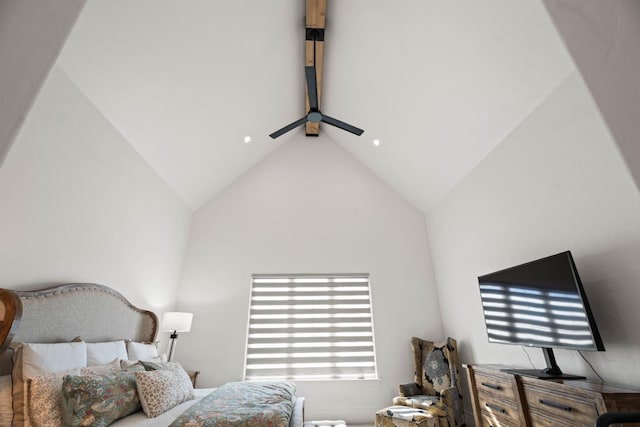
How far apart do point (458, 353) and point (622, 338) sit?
1.94 m

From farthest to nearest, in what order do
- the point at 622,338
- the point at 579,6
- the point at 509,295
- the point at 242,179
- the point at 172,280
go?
the point at 242,179 < the point at 172,280 < the point at 509,295 < the point at 622,338 < the point at 579,6

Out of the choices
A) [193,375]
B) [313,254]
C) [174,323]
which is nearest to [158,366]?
[174,323]

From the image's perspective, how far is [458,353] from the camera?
3375 millimetres

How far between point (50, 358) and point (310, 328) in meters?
2.72

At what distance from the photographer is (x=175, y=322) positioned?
3230 mm

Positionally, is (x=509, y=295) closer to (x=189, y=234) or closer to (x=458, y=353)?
(x=458, y=353)

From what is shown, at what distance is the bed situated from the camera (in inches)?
58.6

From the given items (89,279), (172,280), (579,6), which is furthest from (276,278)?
(579,6)

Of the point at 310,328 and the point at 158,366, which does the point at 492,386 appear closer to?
the point at 310,328

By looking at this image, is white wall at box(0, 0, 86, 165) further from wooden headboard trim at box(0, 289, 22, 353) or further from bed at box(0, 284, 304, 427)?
wooden headboard trim at box(0, 289, 22, 353)

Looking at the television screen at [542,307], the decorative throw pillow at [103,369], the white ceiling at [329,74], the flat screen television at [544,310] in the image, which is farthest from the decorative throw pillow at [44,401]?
the television screen at [542,307]

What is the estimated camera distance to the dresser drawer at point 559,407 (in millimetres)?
1458

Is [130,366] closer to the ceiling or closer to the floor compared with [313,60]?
closer to the floor

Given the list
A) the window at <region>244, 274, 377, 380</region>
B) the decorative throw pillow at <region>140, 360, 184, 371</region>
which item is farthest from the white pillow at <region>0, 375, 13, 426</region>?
the window at <region>244, 274, 377, 380</region>
